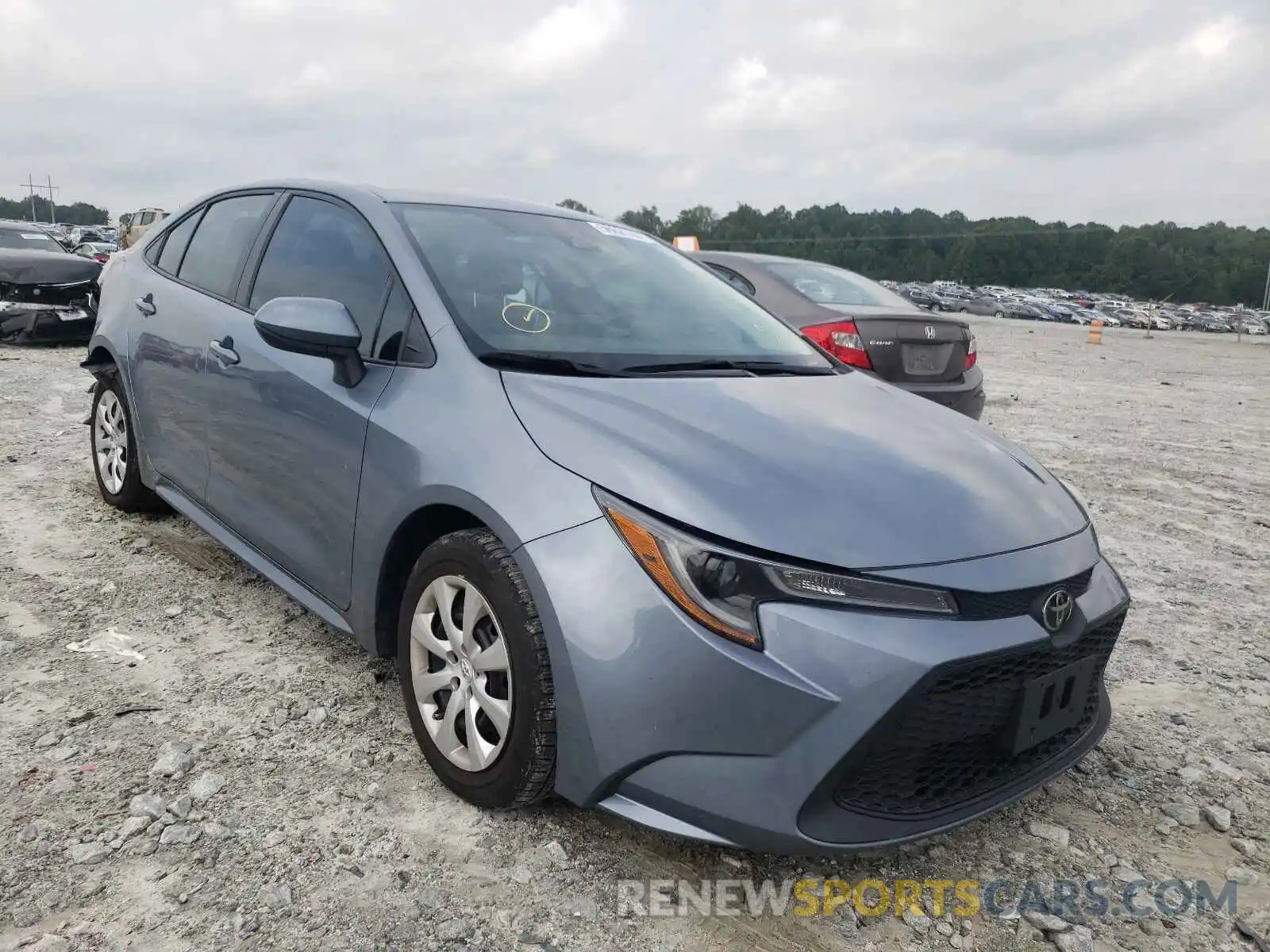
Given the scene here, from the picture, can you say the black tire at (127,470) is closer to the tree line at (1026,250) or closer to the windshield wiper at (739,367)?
the windshield wiper at (739,367)

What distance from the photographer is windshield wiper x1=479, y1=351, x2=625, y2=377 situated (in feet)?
7.77

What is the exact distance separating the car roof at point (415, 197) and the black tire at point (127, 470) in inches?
49.0

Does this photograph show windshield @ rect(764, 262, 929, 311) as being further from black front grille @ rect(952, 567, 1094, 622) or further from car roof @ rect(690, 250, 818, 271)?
black front grille @ rect(952, 567, 1094, 622)

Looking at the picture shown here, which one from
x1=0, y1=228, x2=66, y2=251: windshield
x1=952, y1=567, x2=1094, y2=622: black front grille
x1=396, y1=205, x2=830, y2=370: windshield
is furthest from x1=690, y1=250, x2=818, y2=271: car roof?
x1=0, y1=228, x2=66, y2=251: windshield

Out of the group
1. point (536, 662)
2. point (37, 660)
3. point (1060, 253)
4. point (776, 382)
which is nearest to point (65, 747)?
point (37, 660)

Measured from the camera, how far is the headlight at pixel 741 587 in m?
1.81

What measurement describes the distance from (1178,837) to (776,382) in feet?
5.12

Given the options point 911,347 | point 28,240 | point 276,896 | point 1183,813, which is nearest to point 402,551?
point 276,896

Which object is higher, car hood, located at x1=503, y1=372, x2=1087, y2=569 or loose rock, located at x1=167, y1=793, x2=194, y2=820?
car hood, located at x1=503, y1=372, x2=1087, y2=569

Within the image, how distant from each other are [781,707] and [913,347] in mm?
4116

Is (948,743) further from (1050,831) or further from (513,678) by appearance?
(513,678)

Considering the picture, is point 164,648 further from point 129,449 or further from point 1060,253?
point 1060,253

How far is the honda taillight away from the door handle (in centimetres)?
321

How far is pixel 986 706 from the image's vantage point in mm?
1903
